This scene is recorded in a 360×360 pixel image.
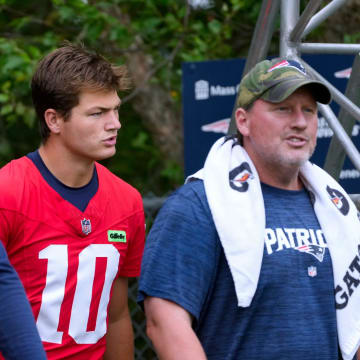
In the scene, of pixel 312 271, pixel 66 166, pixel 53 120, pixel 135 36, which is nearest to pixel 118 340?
pixel 66 166

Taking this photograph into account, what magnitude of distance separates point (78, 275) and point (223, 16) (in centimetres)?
412

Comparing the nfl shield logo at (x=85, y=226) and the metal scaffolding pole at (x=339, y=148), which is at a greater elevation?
the metal scaffolding pole at (x=339, y=148)

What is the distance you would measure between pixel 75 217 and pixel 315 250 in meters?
1.01

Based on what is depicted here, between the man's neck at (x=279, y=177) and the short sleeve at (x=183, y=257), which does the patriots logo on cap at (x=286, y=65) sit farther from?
the short sleeve at (x=183, y=257)

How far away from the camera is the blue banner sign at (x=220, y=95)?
14.8 ft

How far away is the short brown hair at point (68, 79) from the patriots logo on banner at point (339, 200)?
3.36 feet

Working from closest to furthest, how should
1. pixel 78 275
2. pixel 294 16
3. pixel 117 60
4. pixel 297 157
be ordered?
pixel 297 157
pixel 78 275
pixel 294 16
pixel 117 60

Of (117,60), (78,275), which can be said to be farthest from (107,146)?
(117,60)

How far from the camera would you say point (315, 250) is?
2.36 m

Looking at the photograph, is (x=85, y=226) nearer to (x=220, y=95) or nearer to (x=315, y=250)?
(x=315, y=250)

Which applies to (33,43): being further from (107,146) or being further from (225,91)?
(107,146)

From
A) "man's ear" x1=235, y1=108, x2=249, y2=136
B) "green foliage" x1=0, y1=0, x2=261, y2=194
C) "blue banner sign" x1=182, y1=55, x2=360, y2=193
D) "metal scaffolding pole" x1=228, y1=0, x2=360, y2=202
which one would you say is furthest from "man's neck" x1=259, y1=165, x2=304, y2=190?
"green foliage" x1=0, y1=0, x2=261, y2=194

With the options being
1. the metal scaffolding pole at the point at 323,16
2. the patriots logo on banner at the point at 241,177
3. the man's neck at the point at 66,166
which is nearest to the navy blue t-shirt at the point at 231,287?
the patriots logo on banner at the point at 241,177

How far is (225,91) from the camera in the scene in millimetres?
4566
